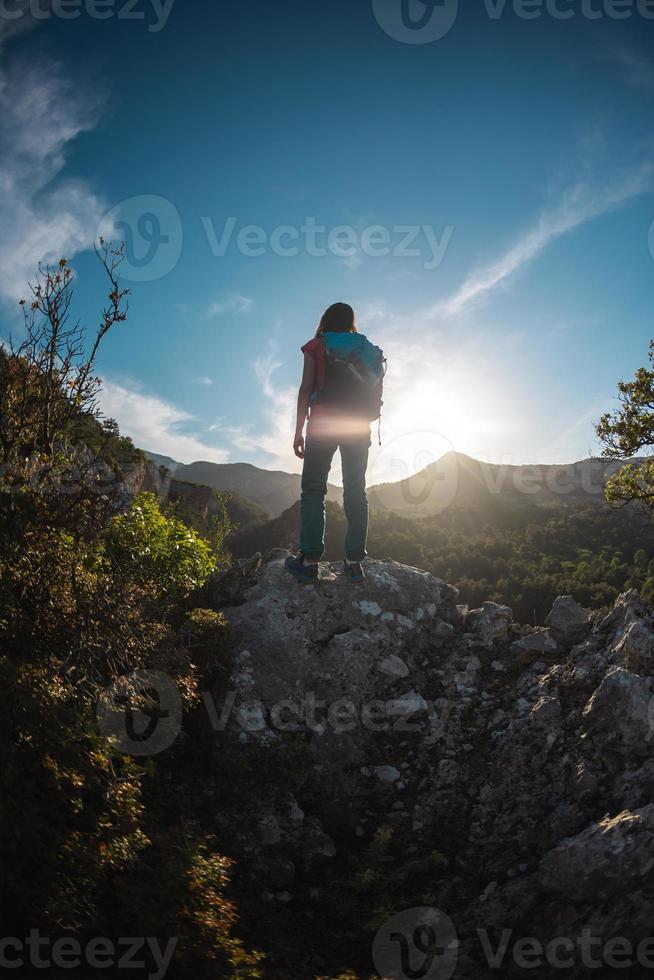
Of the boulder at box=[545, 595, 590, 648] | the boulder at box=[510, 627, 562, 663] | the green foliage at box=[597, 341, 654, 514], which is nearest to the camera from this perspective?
the boulder at box=[510, 627, 562, 663]

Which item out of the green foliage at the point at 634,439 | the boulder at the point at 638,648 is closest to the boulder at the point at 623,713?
the boulder at the point at 638,648

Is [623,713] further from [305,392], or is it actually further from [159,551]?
[159,551]

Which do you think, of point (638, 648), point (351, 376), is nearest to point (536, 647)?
point (638, 648)

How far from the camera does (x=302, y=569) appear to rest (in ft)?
19.0

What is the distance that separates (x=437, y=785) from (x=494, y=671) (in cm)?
140

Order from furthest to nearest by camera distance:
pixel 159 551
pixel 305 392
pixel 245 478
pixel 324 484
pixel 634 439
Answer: pixel 245 478 → pixel 634 439 → pixel 324 484 → pixel 305 392 → pixel 159 551

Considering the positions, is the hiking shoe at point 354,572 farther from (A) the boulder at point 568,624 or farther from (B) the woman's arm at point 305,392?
(A) the boulder at point 568,624

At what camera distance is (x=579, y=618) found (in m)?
5.41

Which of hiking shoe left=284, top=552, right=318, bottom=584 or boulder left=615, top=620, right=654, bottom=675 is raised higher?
hiking shoe left=284, top=552, right=318, bottom=584

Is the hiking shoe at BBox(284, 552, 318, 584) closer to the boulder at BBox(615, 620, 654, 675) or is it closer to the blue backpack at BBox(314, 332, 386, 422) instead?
the blue backpack at BBox(314, 332, 386, 422)

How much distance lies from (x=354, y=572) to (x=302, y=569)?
0.63 metres

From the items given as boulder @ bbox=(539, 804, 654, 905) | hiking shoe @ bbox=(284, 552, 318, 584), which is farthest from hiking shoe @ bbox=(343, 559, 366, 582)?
boulder @ bbox=(539, 804, 654, 905)

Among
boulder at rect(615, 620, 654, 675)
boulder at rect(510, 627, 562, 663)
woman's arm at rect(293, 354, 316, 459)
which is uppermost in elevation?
woman's arm at rect(293, 354, 316, 459)

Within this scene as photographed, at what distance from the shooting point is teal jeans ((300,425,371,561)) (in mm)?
5598
